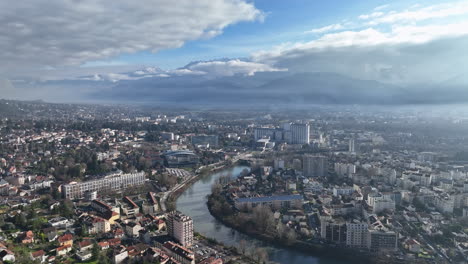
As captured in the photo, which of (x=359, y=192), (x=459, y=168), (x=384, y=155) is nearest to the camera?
(x=359, y=192)

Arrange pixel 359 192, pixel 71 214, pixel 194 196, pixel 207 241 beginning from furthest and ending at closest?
1. pixel 194 196
2. pixel 359 192
3. pixel 71 214
4. pixel 207 241

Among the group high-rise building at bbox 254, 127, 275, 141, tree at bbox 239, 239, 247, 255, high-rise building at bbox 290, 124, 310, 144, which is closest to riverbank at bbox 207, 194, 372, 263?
tree at bbox 239, 239, 247, 255

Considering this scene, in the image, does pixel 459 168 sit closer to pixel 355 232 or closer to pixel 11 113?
pixel 355 232

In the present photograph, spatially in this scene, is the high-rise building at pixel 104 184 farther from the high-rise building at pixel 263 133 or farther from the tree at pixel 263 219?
the high-rise building at pixel 263 133

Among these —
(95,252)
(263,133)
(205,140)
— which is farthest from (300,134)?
(95,252)

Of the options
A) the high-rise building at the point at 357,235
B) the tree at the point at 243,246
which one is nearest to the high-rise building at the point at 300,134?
the high-rise building at the point at 357,235

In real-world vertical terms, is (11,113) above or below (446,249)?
above

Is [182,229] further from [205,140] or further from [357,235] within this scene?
[205,140]

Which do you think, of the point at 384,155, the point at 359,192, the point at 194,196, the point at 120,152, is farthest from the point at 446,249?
the point at 120,152
